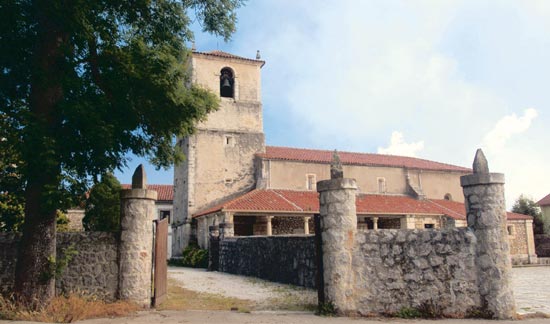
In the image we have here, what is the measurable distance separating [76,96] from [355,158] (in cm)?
2367

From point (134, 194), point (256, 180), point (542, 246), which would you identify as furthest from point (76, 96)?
point (542, 246)

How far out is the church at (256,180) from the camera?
81.1 ft

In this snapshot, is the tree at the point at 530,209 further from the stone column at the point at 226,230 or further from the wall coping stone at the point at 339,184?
the wall coping stone at the point at 339,184

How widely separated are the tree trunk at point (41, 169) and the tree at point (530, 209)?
117 ft

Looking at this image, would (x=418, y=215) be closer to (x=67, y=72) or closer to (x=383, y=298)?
(x=383, y=298)

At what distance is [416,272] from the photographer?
7473 mm

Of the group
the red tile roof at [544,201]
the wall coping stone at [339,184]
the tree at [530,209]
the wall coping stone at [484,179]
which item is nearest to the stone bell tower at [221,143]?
the wall coping stone at [339,184]

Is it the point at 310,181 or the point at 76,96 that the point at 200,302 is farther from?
the point at 310,181

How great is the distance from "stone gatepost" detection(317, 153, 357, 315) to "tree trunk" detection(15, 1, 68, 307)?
4753 millimetres

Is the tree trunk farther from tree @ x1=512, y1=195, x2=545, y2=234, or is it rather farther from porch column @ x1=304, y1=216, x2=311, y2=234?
tree @ x1=512, y1=195, x2=545, y2=234

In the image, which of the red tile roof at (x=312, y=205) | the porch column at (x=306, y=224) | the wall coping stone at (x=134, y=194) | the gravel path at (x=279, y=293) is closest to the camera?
the wall coping stone at (x=134, y=194)

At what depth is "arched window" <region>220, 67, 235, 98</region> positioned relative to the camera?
27.6m

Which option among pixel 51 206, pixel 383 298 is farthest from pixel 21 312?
pixel 383 298

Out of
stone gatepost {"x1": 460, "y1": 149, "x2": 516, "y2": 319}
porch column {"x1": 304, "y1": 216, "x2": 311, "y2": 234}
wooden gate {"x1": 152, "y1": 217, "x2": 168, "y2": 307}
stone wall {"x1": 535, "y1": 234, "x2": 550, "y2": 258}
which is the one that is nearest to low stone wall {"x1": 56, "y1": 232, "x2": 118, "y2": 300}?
wooden gate {"x1": 152, "y1": 217, "x2": 168, "y2": 307}
